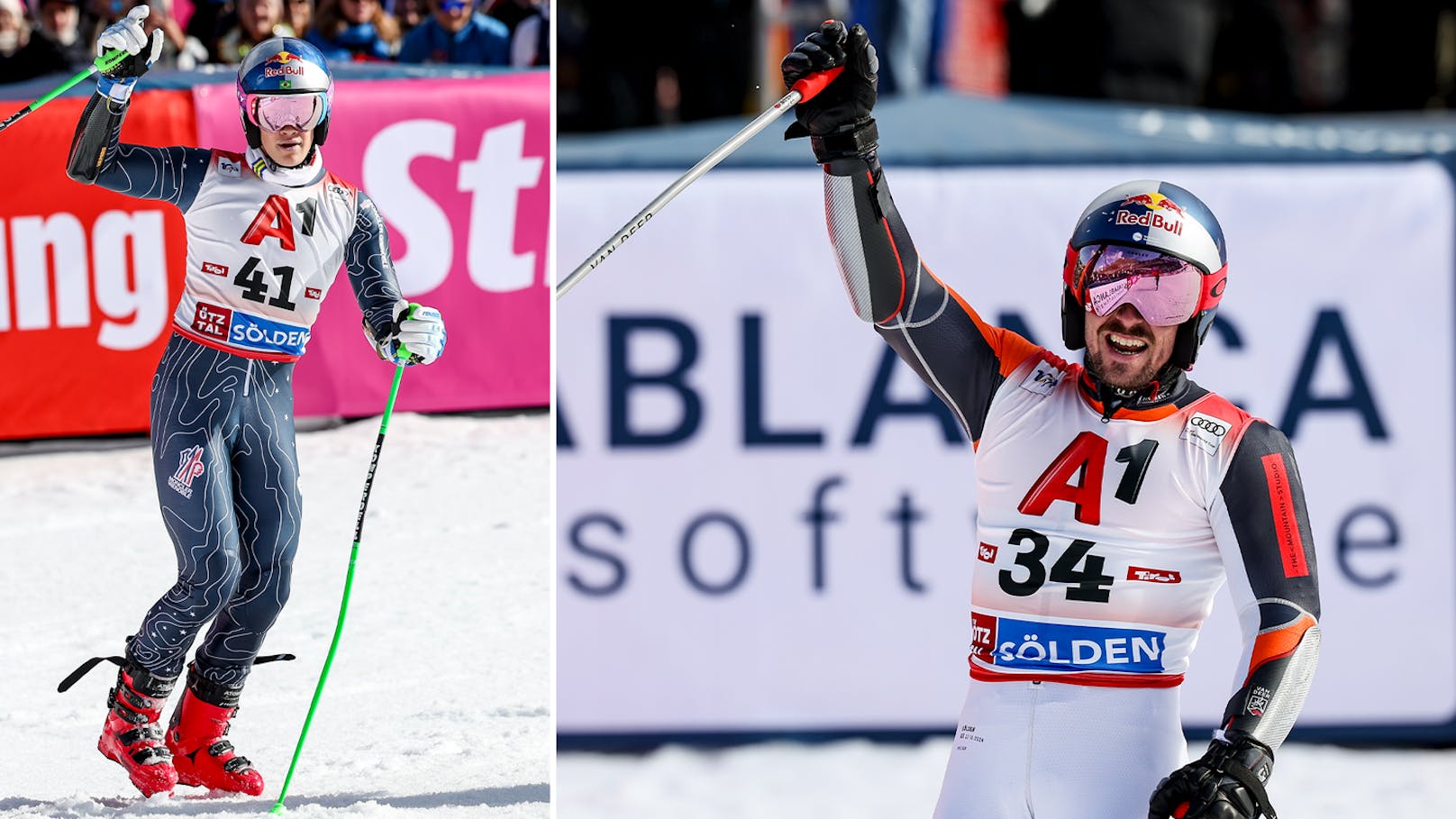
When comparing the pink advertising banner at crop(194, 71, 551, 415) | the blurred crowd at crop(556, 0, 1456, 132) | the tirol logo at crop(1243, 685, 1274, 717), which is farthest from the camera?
the blurred crowd at crop(556, 0, 1456, 132)

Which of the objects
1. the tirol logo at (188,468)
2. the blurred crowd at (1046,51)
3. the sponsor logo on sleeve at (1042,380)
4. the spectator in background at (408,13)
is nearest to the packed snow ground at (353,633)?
the tirol logo at (188,468)

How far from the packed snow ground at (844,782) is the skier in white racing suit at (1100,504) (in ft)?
8.31

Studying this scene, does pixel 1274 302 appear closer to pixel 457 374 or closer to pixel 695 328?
pixel 695 328

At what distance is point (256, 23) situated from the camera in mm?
6098

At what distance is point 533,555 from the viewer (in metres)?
5.30

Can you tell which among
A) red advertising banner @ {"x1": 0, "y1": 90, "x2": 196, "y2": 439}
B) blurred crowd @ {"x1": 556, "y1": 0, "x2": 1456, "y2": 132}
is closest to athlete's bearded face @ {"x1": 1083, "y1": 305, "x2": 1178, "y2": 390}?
red advertising banner @ {"x1": 0, "y1": 90, "x2": 196, "y2": 439}

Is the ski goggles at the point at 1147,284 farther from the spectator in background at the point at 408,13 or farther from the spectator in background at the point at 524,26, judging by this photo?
the spectator in background at the point at 408,13

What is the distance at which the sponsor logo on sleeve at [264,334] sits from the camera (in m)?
3.99

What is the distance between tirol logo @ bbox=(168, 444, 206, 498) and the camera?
13.1 feet

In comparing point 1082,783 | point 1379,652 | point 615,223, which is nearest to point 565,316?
point 615,223

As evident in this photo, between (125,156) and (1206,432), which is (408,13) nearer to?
(125,156)

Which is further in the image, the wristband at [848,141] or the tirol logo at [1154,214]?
the wristband at [848,141]

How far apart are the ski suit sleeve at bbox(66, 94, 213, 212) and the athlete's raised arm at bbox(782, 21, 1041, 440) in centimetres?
120

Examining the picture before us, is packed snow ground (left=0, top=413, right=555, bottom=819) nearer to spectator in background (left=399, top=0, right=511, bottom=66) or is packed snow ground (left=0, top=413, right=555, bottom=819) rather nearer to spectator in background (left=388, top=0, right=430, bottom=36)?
spectator in background (left=399, top=0, right=511, bottom=66)
